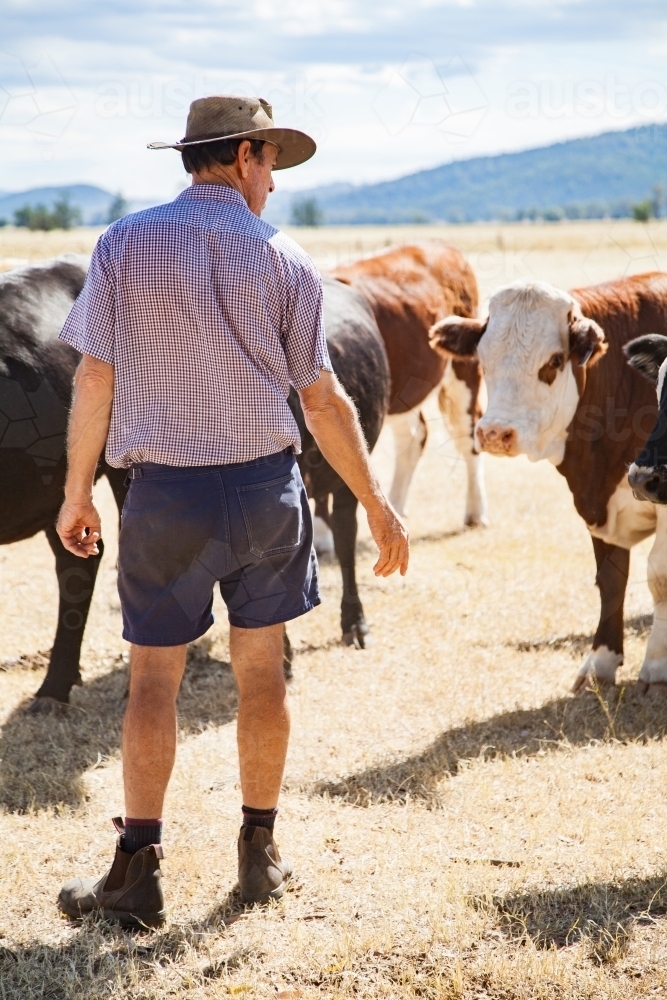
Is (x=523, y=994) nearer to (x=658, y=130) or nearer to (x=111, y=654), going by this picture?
(x=111, y=654)

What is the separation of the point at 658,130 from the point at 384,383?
136 inches

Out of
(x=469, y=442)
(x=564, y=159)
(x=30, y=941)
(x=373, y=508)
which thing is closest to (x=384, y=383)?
(x=469, y=442)

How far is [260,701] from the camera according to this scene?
305 cm

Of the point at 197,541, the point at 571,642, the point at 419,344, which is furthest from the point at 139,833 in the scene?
the point at 419,344

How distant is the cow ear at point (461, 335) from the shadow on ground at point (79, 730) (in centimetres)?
203

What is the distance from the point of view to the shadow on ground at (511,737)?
13.1 feet

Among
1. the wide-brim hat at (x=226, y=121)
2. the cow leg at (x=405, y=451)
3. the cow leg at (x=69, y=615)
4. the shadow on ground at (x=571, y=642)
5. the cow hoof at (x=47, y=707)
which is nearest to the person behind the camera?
the wide-brim hat at (x=226, y=121)

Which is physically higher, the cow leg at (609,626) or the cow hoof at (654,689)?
the cow leg at (609,626)

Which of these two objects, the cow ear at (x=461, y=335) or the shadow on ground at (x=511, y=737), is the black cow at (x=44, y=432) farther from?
the shadow on ground at (x=511, y=737)

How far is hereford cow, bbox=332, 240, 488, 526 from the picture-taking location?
7.36 m

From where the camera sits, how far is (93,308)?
277 cm

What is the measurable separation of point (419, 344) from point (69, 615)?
3.57 meters

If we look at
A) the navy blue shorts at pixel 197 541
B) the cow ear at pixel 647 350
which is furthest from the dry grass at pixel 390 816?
the cow ear at pixel 647 350

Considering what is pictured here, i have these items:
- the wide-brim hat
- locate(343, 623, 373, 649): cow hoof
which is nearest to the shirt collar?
the wide-brim hat
